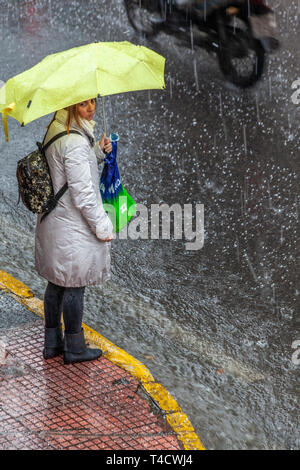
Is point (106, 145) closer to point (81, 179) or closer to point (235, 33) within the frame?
point (81, 179)

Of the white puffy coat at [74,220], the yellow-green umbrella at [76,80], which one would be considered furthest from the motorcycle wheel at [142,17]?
the white puffy coat at [74,220]

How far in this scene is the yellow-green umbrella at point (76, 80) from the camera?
406 cm

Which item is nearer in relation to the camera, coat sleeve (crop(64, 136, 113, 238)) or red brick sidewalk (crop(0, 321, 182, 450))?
red brick sidewalk (crop(0, 321, 182, 450))

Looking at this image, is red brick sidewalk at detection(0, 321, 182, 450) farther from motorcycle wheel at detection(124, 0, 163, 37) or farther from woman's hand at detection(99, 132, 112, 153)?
motorcycle wheel at detection(124, 0, 163, 37)

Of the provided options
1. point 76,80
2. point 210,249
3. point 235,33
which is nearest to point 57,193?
point 76,80

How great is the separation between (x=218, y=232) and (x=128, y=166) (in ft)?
5.00

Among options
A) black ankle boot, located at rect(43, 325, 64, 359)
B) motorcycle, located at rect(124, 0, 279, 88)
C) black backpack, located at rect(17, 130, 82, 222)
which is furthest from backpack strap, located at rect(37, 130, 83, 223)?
motorcycle, located at rect(124, 0, 279, 88)

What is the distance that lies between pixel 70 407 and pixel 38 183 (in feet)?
4.46

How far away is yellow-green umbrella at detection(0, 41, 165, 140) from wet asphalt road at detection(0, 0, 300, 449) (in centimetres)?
193

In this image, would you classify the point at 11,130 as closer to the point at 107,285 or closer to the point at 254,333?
the point at 107,285

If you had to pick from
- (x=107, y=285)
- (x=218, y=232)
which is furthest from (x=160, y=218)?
(x=107, y=285)

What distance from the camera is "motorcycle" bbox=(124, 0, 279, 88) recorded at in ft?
31.3

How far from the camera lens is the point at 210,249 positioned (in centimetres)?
650

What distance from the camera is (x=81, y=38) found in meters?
10.9
